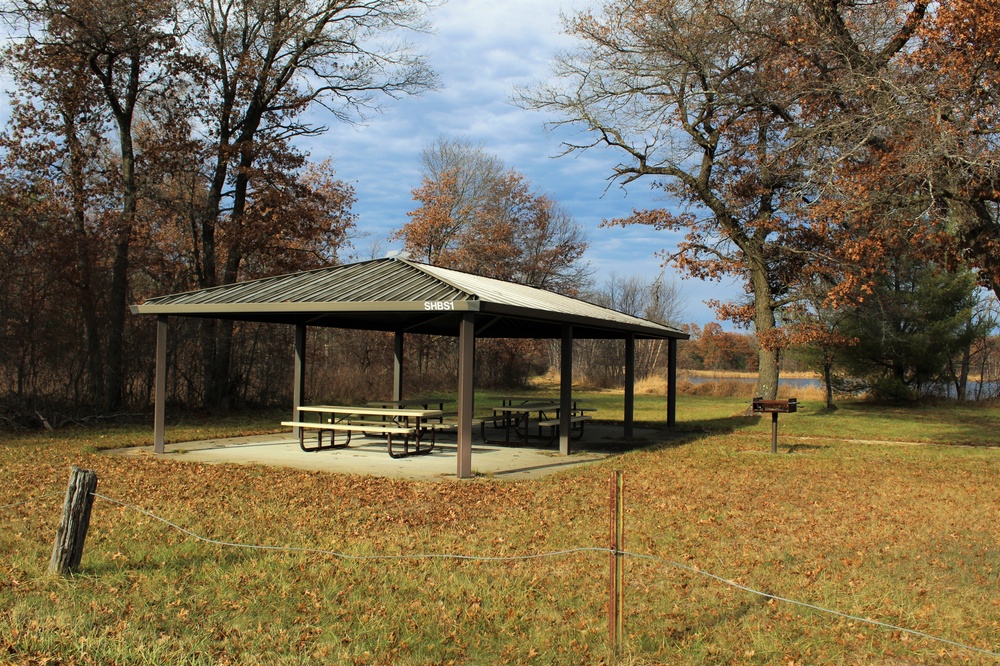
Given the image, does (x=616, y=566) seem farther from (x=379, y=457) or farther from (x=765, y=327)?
(x=765, y=327)

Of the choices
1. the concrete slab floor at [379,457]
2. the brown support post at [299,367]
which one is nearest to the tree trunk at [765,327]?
the concrete slab floor at [379,457]

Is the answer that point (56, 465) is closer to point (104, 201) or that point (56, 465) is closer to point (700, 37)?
point (104, 201)

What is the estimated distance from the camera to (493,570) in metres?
5.59

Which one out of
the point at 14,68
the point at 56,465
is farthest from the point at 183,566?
the point at 14,68

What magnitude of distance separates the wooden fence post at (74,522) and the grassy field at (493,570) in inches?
4.7

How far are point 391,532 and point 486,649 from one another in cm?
257

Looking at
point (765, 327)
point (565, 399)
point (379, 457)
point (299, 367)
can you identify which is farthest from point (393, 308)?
point (765, 327)

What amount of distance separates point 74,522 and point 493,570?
288 centimetres

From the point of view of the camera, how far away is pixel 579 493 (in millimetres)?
8547

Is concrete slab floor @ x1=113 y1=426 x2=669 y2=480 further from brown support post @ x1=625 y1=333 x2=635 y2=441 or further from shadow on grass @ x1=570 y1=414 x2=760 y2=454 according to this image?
brown support post @ x1=625 y1=333 x2=635 y2=441

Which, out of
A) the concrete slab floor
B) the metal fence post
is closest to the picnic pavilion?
the concrete slab floor

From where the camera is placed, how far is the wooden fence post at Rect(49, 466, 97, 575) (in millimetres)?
5129

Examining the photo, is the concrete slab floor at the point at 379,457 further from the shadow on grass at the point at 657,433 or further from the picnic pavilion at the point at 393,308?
the picnic pavilion at the point at 393,308

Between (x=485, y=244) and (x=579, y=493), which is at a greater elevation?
(x=485, y=244)
